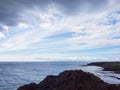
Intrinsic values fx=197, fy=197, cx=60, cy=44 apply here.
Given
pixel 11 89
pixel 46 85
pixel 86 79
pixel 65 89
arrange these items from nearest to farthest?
pixel 65 89, pixel 86 79, pixel 46 85, pixel 11 89

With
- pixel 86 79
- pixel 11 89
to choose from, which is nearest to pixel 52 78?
pixel 86 79

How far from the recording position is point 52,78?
25.7m

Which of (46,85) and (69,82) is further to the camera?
(46,85)

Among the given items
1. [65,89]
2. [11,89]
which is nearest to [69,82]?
[65,89]

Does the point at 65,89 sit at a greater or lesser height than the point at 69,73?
lesser

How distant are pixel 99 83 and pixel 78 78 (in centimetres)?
254

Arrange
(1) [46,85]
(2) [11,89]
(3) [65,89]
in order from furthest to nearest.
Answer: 1. (2) [11,89]
2. (1) [46,85]
3. (3) [65,89]

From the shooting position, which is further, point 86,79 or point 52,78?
point 52,78

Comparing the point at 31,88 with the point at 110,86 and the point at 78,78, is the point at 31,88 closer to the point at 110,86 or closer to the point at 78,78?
the point at 78,78

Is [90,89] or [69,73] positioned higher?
[69,73]

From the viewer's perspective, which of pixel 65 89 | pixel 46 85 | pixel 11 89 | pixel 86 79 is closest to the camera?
pixel 65 89

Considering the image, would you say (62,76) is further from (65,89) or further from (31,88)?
(31,88)

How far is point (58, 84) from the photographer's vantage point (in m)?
23.3

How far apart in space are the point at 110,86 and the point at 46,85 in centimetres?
778
